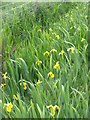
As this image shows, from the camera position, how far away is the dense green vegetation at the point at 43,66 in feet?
4.67

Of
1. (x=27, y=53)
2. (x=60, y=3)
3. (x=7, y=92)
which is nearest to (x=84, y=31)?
(x=27, y=53)

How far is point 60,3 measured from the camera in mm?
4387

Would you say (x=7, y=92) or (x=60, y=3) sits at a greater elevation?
(x=60, y=3)

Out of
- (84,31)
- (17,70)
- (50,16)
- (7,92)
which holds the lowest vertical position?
(7,92)

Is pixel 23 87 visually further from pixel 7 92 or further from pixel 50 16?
pixel 50 16

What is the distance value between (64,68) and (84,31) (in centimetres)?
91

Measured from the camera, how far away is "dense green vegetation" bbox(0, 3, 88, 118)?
1423 millimetres

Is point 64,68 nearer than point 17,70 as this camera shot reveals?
Yes

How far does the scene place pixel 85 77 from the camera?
5.65ft

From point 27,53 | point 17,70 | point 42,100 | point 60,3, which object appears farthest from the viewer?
point 60,3

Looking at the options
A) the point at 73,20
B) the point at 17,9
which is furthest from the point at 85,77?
the point at 17,9

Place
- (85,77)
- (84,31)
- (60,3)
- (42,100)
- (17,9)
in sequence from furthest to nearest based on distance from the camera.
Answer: (60,3)
(17,9)
(84,31)
(85,77)
(42,100)

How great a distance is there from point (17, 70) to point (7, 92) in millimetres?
237

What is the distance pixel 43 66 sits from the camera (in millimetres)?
1936
